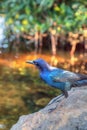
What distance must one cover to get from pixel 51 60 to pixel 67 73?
6765 mm

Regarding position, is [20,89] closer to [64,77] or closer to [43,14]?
[43,14]

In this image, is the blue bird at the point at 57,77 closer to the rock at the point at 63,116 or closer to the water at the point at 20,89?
the rock at the point at 63,116

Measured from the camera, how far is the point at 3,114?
28.6 ft

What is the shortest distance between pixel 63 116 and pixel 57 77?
0.45 m

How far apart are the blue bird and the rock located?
0.18 m

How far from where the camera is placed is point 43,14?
528 inches

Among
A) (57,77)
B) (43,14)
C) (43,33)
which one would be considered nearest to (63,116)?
(57,77)

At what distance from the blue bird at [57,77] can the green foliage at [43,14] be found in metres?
7.28

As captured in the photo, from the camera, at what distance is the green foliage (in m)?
12.8

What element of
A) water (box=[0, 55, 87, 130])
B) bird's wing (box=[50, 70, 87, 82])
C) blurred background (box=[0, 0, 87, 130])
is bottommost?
water (box=[0, 55, 87, 130])

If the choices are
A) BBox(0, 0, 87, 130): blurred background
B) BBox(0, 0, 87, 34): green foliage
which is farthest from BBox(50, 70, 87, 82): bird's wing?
BBox(0, 0, 87, 34): green foliage

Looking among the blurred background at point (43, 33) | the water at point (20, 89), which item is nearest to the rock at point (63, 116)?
the water at point (20, 89)

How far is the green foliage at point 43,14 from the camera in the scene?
1275cm

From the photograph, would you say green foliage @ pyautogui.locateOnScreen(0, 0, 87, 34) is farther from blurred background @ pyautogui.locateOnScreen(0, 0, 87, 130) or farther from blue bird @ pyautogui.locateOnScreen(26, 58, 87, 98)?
blue bird @ pyautogui.locateOnScreen(26, 58, 87, 98)
